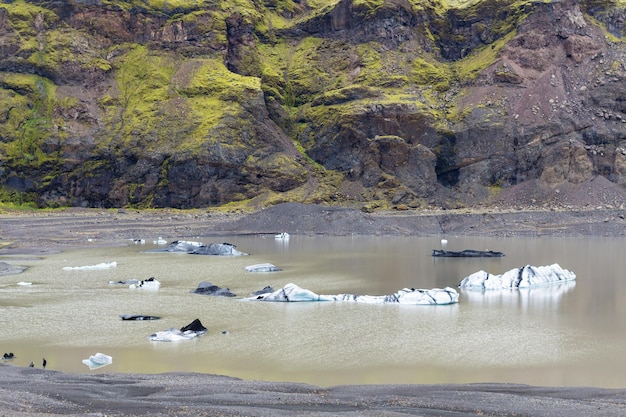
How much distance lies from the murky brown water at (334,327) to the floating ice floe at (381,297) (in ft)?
3.11

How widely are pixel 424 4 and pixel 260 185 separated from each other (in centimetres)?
5648

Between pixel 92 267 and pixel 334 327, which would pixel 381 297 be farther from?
pixel 92 267

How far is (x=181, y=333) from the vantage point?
2836 cm

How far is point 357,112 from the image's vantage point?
12912cm

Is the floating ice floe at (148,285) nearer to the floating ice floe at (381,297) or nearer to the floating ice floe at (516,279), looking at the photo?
the floating ice floe at (381,297)

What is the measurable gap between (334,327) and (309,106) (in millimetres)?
114867

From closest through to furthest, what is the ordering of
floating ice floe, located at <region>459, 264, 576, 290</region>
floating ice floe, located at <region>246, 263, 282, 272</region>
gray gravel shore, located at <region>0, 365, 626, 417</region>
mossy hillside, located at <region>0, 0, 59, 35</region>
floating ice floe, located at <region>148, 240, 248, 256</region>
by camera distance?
gray gravel shore, located at <region>0, 365, 626, 417</region>
floating ice floe, located at <region>459, 264, 576, 290</region>
floating ice floe, located at <region>246, 263, 282, 272</region>
floating ice floe, located at <region>148, 240, 248, 256</region>
mossy hillside, located at <region>0, 0, 59, 35</region>

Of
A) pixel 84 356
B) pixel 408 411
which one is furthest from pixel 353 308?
pixel 408 411

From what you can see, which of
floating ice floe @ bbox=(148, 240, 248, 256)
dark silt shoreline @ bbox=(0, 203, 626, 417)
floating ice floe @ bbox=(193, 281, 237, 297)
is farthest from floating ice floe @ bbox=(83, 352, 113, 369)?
floating ice floe @ bbox=(148, 240, 248, 256)

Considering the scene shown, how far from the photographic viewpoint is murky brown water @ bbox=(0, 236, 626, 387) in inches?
→ 910

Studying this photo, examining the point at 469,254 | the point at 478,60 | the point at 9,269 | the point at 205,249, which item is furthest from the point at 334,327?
the point at 478,60

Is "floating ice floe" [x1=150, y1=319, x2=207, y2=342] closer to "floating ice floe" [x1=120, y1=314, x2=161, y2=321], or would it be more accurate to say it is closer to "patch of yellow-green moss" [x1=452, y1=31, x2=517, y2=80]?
"floating ice floe" [x1=120, y1=314, x2=161, y2=321]

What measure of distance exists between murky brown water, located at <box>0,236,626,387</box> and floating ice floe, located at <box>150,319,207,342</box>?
44 cm

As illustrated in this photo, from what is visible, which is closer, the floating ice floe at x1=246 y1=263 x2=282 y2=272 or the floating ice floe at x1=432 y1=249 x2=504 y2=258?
the floating ice floe at x1=246 y1=263 x2=282 y2=272
